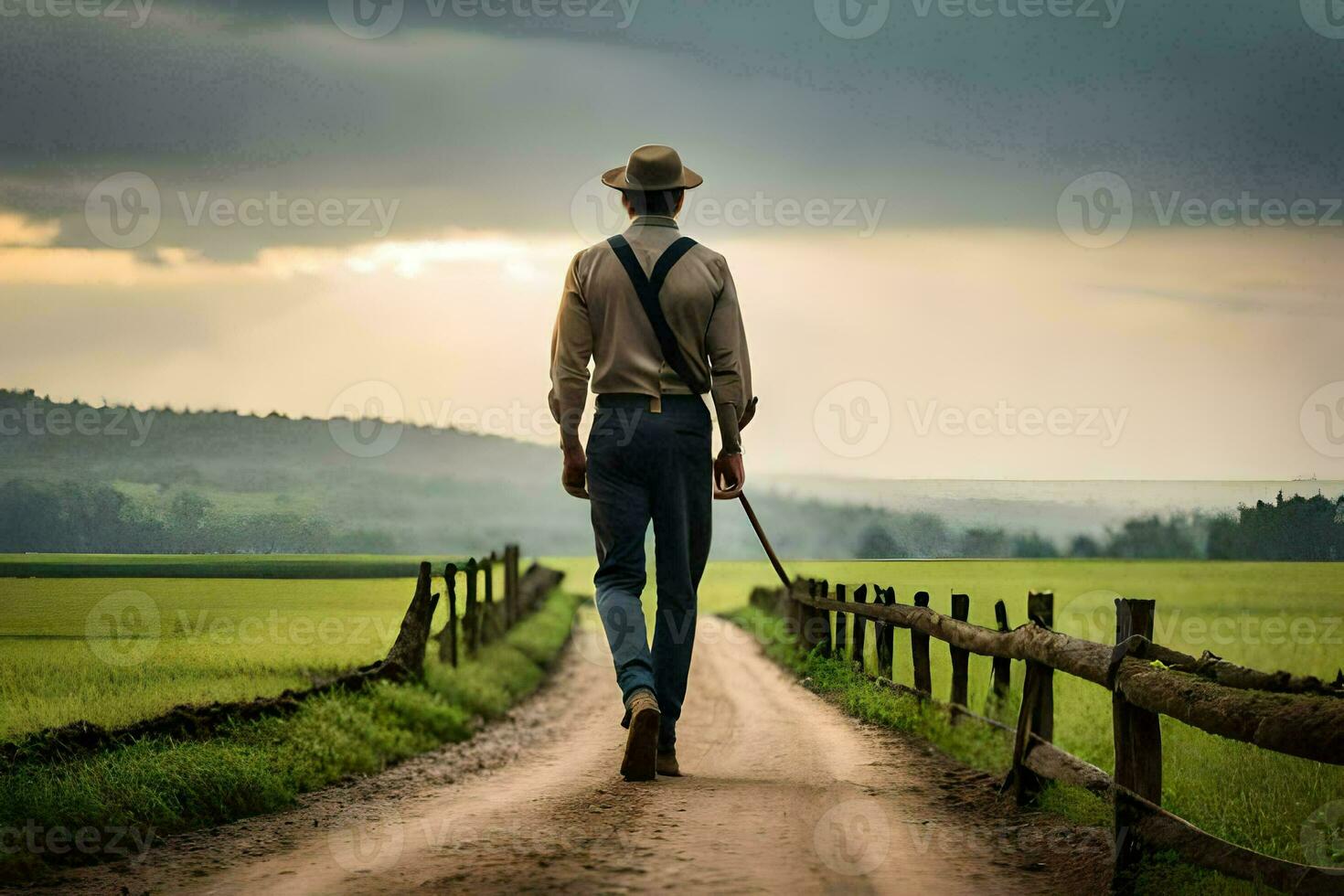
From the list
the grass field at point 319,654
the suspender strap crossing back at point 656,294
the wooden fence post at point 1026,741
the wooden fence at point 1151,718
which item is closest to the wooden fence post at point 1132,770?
the wooden fence at point 1151,718

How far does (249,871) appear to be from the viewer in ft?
15.9

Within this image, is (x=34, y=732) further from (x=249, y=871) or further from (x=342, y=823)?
(x=249, y=871)

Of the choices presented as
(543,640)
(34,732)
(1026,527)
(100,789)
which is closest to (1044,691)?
(100,789)

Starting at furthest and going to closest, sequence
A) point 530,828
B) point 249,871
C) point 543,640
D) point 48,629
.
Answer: point 543,640, point 48,629, point 530,828, point 249,871

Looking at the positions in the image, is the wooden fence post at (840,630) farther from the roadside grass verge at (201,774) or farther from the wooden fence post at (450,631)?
the roadside grass verge at (201,774)

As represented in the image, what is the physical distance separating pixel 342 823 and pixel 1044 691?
3.56 m

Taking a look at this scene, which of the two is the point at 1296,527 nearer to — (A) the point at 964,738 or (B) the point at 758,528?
(A) the point at 964,738

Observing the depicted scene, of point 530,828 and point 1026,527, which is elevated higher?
point 1026,527

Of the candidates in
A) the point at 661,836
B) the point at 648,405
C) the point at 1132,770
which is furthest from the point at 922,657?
the point at 661,836

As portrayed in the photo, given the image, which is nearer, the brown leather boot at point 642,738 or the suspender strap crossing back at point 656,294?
the brown leather boot at point 642,738

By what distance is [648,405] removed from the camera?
20.2 feet

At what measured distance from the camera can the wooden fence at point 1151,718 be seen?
3652mm

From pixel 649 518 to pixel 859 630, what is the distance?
7071 millimetres

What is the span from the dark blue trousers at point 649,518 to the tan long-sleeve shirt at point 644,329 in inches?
4.5
